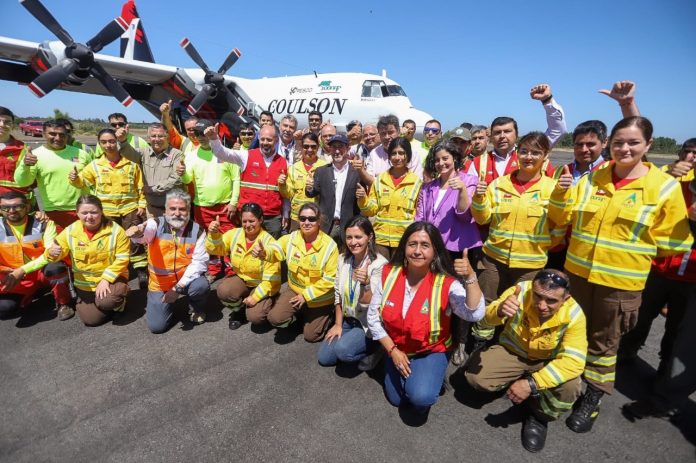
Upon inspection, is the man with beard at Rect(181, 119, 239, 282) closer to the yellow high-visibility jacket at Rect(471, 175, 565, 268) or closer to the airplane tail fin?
the yellow high-visibility jacket at Rect(471, 175, 565, 268)

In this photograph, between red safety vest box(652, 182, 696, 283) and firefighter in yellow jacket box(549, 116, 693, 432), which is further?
red safety vest box(652, 182, 696, 283)

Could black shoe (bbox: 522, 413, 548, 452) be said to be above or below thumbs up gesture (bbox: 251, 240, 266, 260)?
below

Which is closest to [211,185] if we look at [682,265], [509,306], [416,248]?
[416,248]

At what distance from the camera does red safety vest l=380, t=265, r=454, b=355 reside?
8.66 ft

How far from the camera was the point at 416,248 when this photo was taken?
101 inches

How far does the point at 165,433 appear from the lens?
8.13ft

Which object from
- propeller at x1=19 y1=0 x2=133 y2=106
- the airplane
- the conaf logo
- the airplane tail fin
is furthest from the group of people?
the airplane tail fin

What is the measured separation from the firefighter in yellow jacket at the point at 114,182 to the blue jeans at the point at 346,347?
10.5ft

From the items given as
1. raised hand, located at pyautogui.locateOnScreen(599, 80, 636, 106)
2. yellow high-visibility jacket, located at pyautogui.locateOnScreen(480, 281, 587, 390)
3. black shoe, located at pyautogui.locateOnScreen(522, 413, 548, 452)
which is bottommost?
black shoe, located at pyautogui.locateOnScreen(522, 413, 548, 452)

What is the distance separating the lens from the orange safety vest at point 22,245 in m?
3.82

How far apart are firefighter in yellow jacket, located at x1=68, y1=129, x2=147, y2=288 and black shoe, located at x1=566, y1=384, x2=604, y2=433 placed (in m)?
5.27

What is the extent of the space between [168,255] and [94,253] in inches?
30.8

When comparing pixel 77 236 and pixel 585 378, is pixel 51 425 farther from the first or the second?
pixel 585 378

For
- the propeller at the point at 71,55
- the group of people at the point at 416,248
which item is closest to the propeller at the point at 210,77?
the propeller at the point at 71,55
